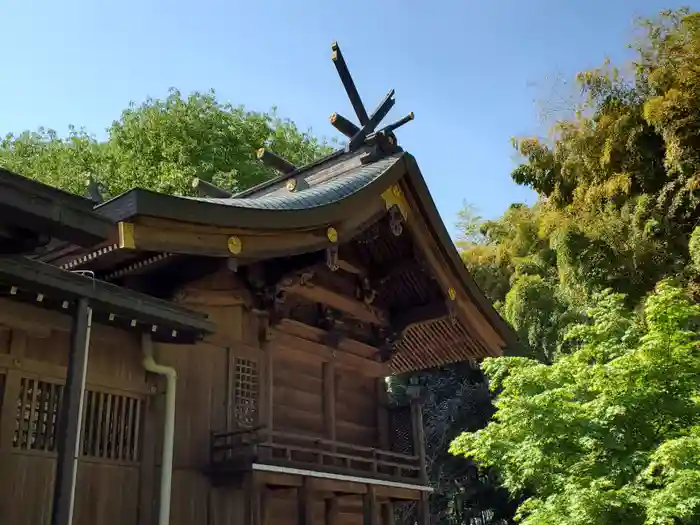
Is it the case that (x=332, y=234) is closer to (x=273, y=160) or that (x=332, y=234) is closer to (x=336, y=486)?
(x=273, y=160)

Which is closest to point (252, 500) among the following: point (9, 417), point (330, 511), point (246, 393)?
point (246, 393)

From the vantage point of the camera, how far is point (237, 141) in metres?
28.4

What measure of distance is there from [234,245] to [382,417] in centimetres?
499

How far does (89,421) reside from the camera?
21.0 ft

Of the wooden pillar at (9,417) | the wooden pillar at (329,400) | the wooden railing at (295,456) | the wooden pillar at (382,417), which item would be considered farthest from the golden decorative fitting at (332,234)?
the wooden pillar at (382,417)

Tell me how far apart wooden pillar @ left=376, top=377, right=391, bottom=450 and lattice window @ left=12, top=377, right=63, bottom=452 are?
5.36 metres

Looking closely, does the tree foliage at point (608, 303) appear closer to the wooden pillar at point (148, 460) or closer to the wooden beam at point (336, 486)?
the wooden beam at point (336, 486)

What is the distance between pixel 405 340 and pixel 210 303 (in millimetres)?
4284

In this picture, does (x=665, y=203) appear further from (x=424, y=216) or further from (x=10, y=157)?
(x=10, y=157)

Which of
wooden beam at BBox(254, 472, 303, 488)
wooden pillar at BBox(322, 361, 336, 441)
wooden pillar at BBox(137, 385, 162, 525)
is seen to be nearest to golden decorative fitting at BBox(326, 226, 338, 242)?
wooden pillar at BBox(322, 361, 336, 441)

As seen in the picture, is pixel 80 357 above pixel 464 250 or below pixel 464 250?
below

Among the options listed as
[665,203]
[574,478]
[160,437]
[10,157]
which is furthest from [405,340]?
[10,157]

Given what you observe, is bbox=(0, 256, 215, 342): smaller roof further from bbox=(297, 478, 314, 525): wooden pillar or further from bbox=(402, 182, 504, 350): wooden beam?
bbox=(402, 182, 504, 350): wooden beam

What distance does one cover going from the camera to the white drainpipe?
6531 millimetres
